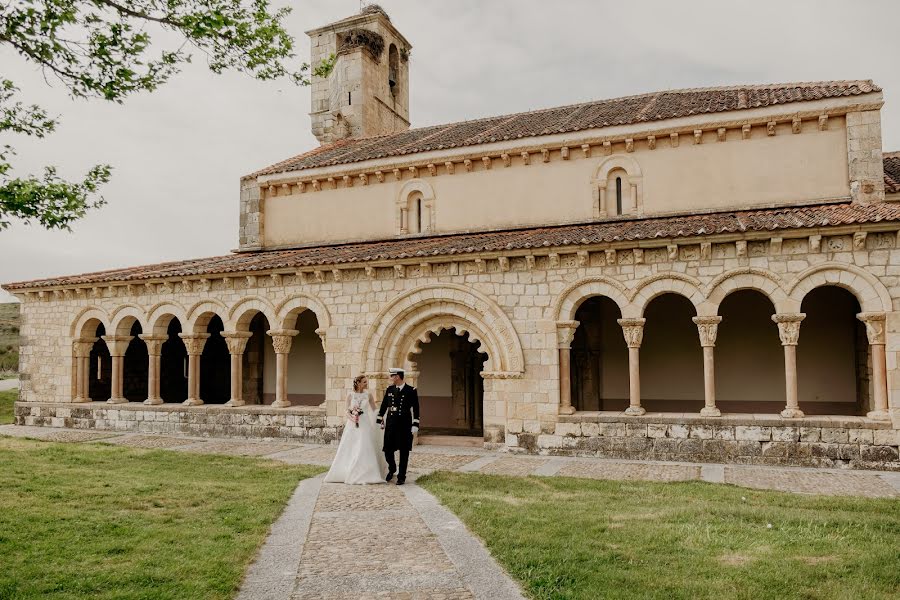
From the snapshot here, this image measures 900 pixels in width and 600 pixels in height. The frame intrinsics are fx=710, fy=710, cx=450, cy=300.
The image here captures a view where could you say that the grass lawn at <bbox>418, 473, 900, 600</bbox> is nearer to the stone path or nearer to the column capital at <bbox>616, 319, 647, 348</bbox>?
the stone path

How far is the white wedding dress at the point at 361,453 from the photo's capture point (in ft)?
33.2

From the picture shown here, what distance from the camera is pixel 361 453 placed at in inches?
400

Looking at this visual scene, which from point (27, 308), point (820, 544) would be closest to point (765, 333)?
point (820, 544)

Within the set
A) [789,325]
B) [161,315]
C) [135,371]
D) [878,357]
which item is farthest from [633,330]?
[135,371]

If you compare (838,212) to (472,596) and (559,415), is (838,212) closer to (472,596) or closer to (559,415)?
(559,415)

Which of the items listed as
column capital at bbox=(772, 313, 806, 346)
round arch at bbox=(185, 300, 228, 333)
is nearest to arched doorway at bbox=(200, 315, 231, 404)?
round arch at bbox=(185, 300, 228, 333)

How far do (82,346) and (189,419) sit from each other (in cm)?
437

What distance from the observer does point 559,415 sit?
13500 millimetres

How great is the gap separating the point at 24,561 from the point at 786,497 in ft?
27.3

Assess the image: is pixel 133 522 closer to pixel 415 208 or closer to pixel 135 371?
pixel 415 208

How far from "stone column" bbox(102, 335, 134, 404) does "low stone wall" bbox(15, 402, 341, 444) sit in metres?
0.36

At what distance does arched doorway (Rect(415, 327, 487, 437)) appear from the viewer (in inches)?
690

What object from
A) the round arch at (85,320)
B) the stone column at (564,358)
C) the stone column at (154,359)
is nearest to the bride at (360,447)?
the stone column at (564,358)

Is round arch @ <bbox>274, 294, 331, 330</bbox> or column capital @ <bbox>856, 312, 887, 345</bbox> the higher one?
round arch @ <bbox>274, 294, 331, 330</bbox>
